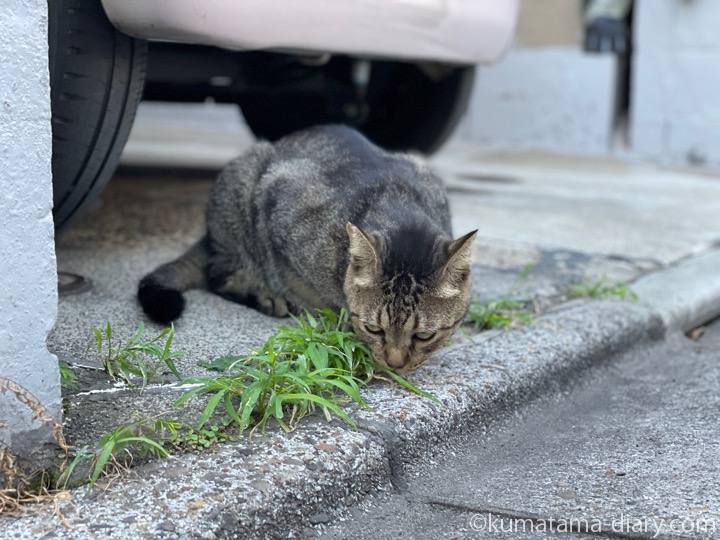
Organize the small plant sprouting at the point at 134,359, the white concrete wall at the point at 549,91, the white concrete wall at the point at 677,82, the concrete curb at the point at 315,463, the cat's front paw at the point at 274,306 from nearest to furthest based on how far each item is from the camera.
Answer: the concrete curb at the point at 315,463, the small plant sprouting at the point at 134,359, the cat's front paw at the point at 274,306, the white concrete wall at the point at 677,82, the white concrete wall at the point at 549,91

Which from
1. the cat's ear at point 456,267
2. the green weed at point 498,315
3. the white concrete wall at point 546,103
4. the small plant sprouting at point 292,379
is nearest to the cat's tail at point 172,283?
the small plant sprouting at point 292,379

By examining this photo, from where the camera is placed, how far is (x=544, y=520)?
5.98 ft

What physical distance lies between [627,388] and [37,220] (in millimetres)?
1799

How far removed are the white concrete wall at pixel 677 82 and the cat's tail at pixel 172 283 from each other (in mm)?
5548

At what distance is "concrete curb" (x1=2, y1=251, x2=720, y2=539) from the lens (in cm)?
158

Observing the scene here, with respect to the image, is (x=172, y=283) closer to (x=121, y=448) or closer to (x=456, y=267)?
(x=456, y=267)

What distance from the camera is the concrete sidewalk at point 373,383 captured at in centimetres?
166

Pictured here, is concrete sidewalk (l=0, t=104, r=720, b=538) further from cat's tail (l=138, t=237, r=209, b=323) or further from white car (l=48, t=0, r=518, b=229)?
white car (l=48, t=0, r=518, b=229)

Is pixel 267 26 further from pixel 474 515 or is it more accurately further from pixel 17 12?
pixel 474 515

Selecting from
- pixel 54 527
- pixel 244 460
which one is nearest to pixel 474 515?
pixel 244 460

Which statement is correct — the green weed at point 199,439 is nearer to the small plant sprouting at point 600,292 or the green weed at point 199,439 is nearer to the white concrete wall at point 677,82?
the small plant sprouting at point 600,292

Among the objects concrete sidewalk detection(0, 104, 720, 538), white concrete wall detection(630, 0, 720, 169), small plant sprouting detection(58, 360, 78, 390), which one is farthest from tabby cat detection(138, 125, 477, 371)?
white concrete wall detection(630, 0, 720, 169)

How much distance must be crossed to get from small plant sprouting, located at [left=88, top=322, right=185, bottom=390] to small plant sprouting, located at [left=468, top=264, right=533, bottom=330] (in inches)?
40.1

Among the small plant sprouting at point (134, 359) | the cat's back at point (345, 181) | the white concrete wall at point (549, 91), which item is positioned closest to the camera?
the small plant sprouting at point (134, 359)
